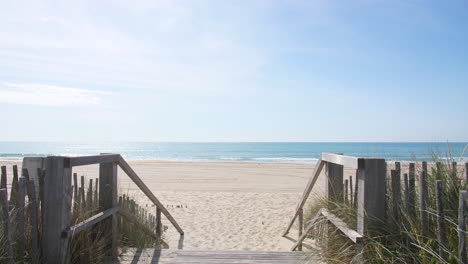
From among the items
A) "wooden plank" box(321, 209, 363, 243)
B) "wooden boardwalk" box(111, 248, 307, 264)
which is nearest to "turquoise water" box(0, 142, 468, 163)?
"wooden plank" box(321, 209, 363, 243)

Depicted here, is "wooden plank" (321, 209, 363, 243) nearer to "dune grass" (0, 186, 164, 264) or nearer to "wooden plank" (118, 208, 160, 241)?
"dune grass" (0, 186, 164, 264)

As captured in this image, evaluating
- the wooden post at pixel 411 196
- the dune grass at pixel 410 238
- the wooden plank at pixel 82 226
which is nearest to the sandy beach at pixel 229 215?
the dune grass at pixel 410 238

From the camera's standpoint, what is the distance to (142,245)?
520cm

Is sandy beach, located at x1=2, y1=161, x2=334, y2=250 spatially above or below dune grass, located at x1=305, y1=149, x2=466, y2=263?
below

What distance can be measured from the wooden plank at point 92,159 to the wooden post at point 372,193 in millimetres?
2563

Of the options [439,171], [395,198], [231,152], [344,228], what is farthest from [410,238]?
[231,152]

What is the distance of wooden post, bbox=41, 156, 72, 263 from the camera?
10.5 ft

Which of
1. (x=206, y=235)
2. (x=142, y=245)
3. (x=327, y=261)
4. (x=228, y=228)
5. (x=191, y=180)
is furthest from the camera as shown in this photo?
(x=191, y=180)

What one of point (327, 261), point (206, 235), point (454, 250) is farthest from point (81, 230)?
point (206, 235)

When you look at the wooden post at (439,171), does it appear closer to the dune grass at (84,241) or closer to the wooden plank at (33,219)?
the dune grass at (84,241)

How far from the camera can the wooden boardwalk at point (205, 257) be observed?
169 inches

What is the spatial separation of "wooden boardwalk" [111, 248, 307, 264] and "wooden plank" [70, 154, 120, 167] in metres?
1.17

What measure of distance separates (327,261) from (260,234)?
13.9 feet

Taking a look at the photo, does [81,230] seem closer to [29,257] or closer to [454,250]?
[29,257]
